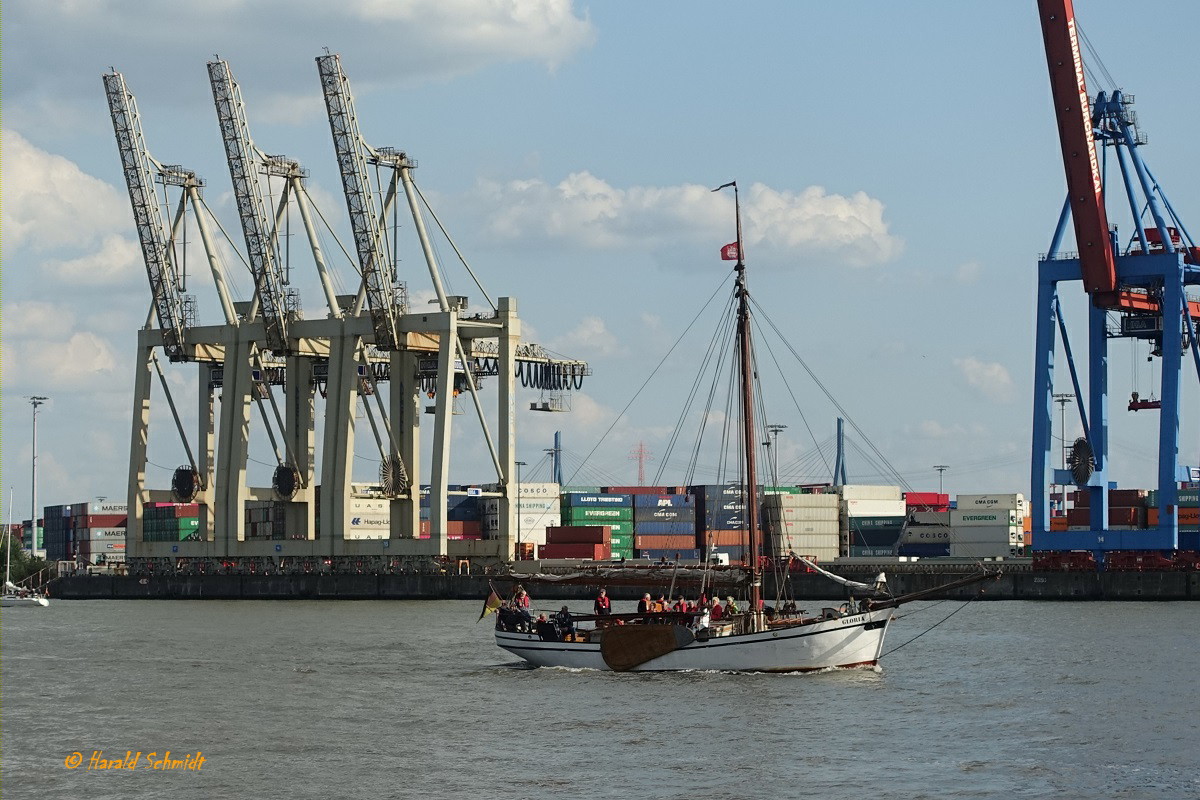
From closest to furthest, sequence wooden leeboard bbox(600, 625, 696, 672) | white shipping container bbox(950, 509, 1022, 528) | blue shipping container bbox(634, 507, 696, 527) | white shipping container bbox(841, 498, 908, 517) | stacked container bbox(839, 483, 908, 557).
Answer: wooden leeboard bbox(600, 625, 696, 672) < white shipping container bbox(950, 509, 1022, 528) < blue shipping container bbox(634, 507, 696, 527) < stacked container bbox(839, 483, 908, 557) < white shipping container bbox(841, 498, 908, 517)

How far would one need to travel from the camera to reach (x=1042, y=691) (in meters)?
43.7

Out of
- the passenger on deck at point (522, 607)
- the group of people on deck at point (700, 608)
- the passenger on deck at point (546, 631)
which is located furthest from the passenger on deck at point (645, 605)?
the passenger on deck at point (522, 607)

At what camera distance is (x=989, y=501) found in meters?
120

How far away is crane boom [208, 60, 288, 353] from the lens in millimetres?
101250

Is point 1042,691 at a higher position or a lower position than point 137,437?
lower

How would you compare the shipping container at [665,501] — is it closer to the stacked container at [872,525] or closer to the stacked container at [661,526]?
the stacked container at [661,526]

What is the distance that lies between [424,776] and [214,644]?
107ft

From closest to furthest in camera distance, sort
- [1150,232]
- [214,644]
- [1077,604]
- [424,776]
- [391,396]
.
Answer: [424,776]
[214,644]
[1077,604]
[1150,232]
[391,396]

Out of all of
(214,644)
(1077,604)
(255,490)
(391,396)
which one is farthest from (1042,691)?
(255,490)

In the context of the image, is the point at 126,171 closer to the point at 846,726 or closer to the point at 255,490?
the point at 255,490

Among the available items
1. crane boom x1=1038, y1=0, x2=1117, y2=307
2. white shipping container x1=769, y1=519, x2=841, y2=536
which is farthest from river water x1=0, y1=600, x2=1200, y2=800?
white shipping container x1=769, y1=519, x2=841, y2=536

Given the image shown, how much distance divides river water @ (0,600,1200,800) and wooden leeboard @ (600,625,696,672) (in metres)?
0.90

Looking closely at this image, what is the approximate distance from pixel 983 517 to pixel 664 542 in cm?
2133

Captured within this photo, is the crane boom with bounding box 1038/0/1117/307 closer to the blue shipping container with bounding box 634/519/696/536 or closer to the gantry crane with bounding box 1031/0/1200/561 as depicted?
the gantry crane with bounding box 1031/0/1200/561
